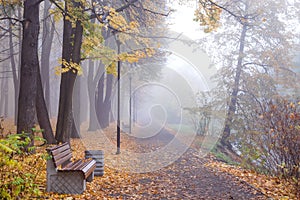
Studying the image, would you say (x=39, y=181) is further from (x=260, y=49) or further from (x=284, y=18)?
(x=284, y=18)

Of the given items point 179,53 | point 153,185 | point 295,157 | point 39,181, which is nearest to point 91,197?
point 39,181

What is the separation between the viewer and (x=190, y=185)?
753 cm

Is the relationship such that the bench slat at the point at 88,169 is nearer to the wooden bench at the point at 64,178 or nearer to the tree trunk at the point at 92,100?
the wooden bench at the point at 64,178

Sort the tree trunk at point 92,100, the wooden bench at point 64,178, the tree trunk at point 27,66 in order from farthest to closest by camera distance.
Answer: the tree trunk at point 92,100 → the tree trunk at point 27,66 → the wooden bench at point 64,178

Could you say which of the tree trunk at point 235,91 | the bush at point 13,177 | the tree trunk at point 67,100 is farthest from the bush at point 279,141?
the tree trunk at point 235,91

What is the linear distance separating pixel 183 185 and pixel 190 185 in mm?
172

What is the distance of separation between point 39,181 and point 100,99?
14393 millimetres

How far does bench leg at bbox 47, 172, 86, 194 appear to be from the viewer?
230 inches

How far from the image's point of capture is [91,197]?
5.95 metres

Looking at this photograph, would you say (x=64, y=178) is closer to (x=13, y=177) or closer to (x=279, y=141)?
(x=13, y=177)

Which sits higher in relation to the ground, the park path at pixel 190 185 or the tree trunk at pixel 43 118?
the tree trunk at pixel 43 118

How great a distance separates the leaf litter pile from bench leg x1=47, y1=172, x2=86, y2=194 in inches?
4.7

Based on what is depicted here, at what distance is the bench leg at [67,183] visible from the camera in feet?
19.2

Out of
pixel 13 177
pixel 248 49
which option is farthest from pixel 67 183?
pixel 248 49
